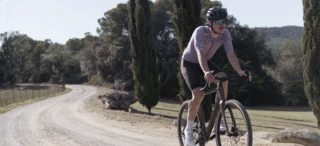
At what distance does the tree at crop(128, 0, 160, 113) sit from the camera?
1956 centimetres

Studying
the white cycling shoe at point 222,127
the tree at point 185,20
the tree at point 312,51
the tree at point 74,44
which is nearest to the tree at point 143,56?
the tree at point 185,20

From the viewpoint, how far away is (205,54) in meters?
4.41

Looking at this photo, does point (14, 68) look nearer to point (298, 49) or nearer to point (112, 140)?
point (298, 49)

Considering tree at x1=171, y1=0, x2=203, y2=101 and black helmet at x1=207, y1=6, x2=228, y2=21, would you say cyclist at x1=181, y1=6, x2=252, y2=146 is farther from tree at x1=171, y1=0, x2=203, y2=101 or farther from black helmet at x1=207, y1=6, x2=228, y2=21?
tree at x1=171, y1=0, x2=203, y2=101

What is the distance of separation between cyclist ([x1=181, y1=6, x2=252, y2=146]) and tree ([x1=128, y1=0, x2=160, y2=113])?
48.8 feet

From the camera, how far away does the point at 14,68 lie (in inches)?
3482

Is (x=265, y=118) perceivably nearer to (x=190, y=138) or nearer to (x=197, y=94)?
(x=190, y=138)

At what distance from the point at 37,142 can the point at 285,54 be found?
6161 centimetres

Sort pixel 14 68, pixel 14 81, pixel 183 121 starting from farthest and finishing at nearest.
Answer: pixel 14 68, pixel 14 81, pixel 183 121

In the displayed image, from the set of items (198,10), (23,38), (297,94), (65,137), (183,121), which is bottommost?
(297,94)

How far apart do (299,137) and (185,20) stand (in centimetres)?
786

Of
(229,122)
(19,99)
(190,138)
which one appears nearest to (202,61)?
(229,122)

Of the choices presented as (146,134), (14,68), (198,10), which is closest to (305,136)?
(146,134)

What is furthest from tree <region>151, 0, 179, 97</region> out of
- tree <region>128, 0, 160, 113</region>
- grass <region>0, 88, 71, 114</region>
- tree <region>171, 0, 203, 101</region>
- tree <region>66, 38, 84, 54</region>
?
tree <region>66, 38, 84, 54</region>
